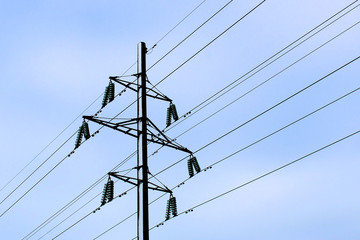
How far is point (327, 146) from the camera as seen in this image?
50.4 ft

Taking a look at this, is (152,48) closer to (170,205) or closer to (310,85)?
(170,205)

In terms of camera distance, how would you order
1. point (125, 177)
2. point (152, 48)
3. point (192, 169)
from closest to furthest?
point (125, 177) < point (192, 169) < point (152, 48)

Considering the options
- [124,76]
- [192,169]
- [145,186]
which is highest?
[124,76]

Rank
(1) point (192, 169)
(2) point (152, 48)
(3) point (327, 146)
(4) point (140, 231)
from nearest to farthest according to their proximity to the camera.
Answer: (3) point (327, 146), (4) point (140, 231), (1) point (192, 169), (2) point (152, 48)

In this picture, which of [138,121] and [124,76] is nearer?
[138,121]

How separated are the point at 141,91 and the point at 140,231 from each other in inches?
215

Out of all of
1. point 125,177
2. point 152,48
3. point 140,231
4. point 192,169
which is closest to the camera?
point 140,231

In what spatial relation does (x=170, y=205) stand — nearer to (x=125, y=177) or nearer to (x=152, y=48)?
(x=125, y=177)

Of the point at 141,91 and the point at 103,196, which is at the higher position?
the point at 141,91

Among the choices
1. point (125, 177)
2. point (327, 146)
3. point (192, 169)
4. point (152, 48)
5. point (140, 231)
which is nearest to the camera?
point (327, 146)

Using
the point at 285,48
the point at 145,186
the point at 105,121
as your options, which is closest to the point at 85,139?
the point at 105,121

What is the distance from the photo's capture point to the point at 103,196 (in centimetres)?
1897

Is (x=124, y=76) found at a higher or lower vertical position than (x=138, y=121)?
higher

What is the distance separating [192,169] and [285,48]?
17.6 ft
